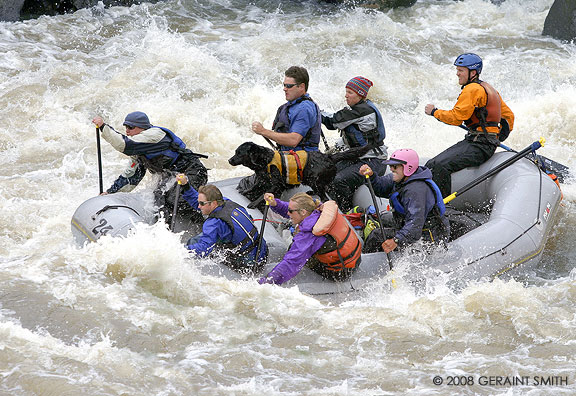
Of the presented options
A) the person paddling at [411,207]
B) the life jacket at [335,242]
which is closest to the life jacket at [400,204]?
the person paddling at [411,207]

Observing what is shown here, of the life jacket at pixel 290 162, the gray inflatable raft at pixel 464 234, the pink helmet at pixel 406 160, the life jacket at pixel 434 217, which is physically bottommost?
the gray inflatable raft at pixel 464 234

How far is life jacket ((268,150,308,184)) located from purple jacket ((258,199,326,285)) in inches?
37.4

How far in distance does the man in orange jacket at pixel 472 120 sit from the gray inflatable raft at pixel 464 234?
19 cm

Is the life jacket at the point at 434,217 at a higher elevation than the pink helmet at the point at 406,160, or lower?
lower

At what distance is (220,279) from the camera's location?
5770 millimetres

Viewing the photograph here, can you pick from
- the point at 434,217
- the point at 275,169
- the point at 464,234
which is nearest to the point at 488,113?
the point at 464,234

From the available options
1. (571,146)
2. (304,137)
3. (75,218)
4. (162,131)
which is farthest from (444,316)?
(571,146)

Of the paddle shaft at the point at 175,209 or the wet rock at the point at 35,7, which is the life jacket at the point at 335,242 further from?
the wet rock at the point at 35,7

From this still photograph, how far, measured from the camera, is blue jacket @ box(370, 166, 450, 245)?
5965mm

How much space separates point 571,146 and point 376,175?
17.5 feet

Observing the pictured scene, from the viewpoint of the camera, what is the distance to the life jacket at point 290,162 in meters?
6.46

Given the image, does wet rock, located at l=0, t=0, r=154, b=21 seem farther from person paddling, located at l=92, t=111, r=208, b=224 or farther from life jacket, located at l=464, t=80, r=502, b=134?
life jacket, located at l=464, t=80, r=502, b=134

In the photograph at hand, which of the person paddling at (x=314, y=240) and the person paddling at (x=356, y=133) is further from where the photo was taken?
the person paddling at (x=356, y=133)

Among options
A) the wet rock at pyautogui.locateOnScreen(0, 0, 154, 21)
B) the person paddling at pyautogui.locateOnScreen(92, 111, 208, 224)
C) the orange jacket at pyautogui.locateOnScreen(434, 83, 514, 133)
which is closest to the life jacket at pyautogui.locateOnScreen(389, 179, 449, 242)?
the orange jacket at pyautogui.locateOnScreen(434, 83, 514, 133)
